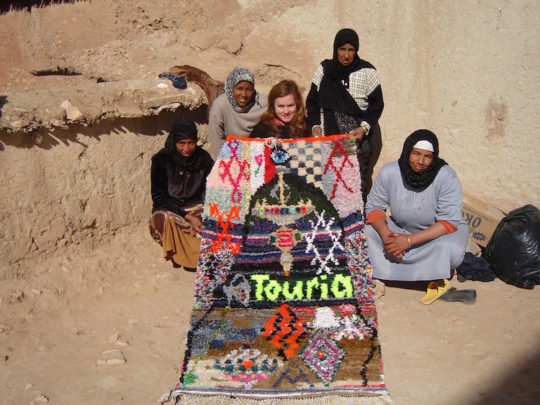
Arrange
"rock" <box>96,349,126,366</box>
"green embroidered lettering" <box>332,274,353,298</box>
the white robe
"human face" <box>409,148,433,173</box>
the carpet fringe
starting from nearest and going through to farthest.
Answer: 1. the carpet fringe
2. "rock" <box>96,349,126,366</box>
3. "green embroidered lettering" <box>332,274,353,298</box>
4. "human face" <box>409,148,433,173</box>
5. the white robe

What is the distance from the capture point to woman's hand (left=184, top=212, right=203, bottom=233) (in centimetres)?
420

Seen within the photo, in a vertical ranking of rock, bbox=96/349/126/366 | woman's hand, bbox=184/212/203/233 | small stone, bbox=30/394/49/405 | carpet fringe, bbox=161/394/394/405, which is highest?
woman's hand, bbox=184/212/203/233

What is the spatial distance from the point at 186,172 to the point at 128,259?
2.61ft

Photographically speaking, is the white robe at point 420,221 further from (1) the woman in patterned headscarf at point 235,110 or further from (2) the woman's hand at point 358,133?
(1) the woman in patterned headscarf at point 235,110

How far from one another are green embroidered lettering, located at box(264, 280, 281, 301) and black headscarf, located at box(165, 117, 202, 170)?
1174 millimetres

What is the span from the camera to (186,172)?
4.36 meters

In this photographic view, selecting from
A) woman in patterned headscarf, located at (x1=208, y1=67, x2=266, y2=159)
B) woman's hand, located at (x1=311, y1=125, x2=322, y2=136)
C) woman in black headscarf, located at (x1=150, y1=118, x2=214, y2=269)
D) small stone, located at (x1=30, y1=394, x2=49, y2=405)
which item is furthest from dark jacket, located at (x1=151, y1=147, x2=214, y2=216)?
small stone, located at (x1=30, y1=394, x2=49, y2=405)

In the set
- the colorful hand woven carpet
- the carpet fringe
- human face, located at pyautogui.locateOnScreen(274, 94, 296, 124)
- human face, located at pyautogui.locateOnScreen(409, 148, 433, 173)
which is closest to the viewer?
the carpet fringe

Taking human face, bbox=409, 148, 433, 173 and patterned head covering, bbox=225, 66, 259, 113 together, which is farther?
patterned head covering, bbox=225, 66, 259, 113

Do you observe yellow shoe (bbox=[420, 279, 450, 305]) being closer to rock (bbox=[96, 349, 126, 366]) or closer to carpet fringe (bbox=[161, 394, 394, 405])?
carpet fringe (bbox=[161, 394, 394, 405])

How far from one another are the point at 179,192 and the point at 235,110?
741 mm

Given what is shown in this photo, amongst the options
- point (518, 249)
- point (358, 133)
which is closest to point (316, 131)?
point (358, 133)

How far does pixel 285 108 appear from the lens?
13.7ft

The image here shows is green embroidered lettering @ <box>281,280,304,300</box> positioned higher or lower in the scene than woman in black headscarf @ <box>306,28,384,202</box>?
lower
